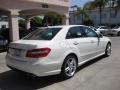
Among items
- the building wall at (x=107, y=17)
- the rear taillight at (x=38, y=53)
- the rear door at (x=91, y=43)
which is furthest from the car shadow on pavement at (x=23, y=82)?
the building wall at (x=107, y=17)

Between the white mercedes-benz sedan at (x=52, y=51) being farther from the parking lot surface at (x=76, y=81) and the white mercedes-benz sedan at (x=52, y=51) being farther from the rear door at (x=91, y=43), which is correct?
A: the parking lot surface at (x=76, y=81)

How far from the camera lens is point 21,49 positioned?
5770 mm

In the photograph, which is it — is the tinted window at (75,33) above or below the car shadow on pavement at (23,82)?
above

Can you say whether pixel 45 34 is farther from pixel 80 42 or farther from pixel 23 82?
pixel 23 82

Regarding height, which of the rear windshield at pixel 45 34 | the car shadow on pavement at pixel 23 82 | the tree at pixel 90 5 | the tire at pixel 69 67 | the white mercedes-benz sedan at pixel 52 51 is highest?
the tree at pixel 90 5

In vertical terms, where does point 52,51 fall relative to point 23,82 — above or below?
above

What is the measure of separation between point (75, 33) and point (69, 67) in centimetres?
122

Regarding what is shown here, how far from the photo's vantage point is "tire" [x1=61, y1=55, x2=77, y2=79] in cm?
608

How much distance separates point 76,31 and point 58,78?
5.65 feet

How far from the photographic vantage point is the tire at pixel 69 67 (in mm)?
6080

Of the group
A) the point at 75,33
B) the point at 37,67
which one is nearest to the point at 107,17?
the point at 75,33

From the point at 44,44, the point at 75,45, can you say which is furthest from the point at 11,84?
the point at 75,45

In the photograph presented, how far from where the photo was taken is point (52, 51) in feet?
18.5

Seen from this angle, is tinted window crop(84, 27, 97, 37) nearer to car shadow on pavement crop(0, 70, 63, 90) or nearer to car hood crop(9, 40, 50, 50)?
car shadow on pavement crop(0, 70, 63, 90)
